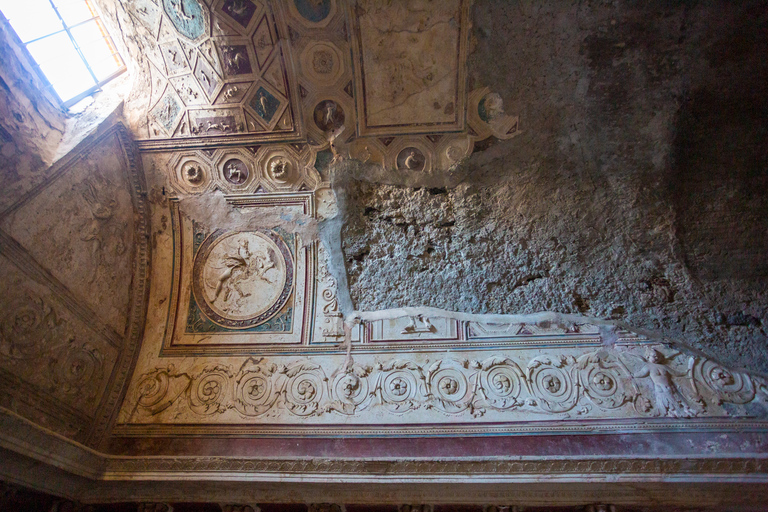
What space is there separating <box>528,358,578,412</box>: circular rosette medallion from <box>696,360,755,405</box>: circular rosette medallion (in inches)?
40.7

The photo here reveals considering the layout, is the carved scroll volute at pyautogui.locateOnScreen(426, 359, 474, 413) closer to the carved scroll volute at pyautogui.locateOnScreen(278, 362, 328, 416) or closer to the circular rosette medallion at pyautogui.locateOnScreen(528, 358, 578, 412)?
the circular rosette medallion at pyautogui.locateOnScreen(528, 358, 578, 412)

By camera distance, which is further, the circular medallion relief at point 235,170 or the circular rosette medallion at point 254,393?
the circular medallion relief at point 235,170

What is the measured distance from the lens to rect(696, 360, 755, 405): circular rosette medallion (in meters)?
3.29

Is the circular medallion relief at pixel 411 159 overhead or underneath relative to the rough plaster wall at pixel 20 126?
overhead

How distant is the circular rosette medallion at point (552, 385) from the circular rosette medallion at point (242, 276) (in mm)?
2418

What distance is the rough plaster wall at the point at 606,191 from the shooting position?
343 centimetres

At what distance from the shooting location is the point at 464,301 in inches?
153

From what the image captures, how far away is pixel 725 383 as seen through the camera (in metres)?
3.35

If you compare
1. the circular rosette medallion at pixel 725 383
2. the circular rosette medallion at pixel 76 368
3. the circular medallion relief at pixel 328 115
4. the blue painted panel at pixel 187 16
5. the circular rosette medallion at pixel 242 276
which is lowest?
the circular rosette medallion at pixel 725 383

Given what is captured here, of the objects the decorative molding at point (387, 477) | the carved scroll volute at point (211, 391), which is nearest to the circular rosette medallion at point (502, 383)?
the decorative molding at point (387, 477)

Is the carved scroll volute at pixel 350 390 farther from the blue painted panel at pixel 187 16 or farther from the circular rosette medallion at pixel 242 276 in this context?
the blue painted panel at pixel 187 16

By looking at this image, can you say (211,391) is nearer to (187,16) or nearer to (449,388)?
(449,388)

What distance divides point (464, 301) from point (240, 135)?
8.78 feet

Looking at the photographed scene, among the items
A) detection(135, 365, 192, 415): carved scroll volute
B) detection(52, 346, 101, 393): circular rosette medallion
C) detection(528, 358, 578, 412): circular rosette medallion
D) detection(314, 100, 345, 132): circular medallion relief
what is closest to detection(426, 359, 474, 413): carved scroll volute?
detection(528, 358, 578, 412): circular rosette medallion
